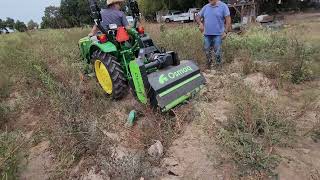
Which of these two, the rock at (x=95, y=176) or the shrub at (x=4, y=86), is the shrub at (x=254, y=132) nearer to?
the rock at (x=95, y=176)

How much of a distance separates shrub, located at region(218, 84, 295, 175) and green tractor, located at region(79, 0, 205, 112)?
0.81 meters

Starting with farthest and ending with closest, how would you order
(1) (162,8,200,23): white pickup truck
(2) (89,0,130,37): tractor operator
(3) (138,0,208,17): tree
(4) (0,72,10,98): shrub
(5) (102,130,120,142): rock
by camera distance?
(3) (138,0,208,17): tree, (1) (162,8,200,23): white pickup truck, (4) (0,72,10,98): shrub, (2) (89,0,130,37): tractor operator, (5) (102,130,120,142): rock

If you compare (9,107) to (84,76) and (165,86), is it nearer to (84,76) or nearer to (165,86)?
(84,76)

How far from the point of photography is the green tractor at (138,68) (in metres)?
4.89

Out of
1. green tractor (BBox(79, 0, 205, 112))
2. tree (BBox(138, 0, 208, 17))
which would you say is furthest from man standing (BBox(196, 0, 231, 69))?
tree (BBox(138, 0, 208, 17))

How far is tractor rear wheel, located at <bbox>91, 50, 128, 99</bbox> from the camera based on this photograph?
5.62 metres

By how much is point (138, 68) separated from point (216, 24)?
2533 mm

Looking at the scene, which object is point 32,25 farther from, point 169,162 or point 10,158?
point 169,162

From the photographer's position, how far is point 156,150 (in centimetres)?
419

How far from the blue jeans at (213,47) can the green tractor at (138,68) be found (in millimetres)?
1427

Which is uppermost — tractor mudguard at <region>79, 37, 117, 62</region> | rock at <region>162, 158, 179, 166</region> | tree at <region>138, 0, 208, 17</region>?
tractor mudguard at <region>79, 37, 117, 62</region>

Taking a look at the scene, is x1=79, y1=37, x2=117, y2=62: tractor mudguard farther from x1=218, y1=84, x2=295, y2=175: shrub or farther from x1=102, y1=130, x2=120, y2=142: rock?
x1=218, y1=84, x2=295, y2=175: shrub

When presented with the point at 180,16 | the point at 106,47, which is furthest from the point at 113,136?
the point at 180,16

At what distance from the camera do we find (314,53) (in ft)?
25.3
